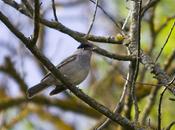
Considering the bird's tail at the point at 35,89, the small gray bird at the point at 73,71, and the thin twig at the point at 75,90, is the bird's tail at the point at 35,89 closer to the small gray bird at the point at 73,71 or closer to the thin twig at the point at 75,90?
the small gray bird at the point at 73,71

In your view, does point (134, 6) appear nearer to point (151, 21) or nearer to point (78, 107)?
point (151, 21)

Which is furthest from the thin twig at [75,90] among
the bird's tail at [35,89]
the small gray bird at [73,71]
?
the bird's tail at [35,89]

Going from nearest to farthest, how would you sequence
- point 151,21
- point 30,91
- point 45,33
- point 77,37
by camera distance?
1. point 77,37
2. point 30,91
3. point 151,21
4. point 45,33

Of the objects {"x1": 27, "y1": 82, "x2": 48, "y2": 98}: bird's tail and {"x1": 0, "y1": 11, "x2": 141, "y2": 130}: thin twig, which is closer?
{"x1": 0, "y1": 11, "x2": 141, "y2": 130}: thin twig

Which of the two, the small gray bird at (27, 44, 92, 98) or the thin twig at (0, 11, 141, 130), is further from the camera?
the small gray bird at (27, 44, 92, 98)

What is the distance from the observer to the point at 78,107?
7605 millimetres

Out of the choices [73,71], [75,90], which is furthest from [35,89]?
[75,90]

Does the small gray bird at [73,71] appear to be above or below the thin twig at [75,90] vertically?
below

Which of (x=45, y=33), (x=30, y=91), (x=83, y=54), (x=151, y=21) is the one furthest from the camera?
(x=45, y=33)

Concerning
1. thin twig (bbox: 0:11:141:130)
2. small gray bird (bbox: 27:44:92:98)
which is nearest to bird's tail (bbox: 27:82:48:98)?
small gray bird (bbox: 27:44:92:98)

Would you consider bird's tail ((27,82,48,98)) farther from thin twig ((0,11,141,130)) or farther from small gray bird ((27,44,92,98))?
thin twig ((0,11,141,130))

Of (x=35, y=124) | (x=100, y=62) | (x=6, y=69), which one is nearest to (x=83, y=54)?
(x=6, y=69)

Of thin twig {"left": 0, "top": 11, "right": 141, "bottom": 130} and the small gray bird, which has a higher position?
thin twig {"left": 0, "top": 11, "right": 141, "bottom": 130}

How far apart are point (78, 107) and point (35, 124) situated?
3.50ft
